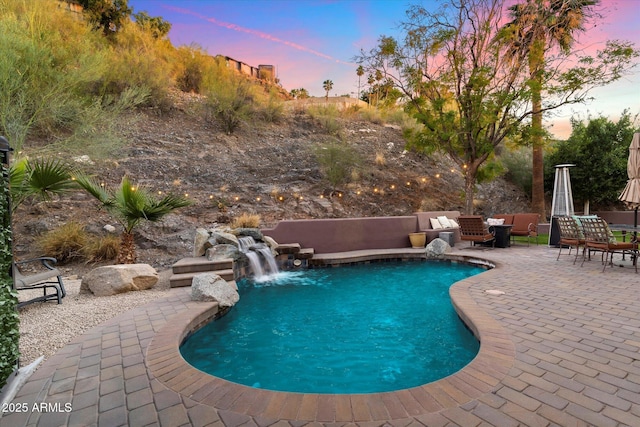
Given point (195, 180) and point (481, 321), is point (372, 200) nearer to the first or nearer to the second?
point (195, 180)

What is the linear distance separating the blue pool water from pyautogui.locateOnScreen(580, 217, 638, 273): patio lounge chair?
3159 millimetres

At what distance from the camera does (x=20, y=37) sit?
22.6 ft

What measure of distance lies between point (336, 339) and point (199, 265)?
3327 millimetres

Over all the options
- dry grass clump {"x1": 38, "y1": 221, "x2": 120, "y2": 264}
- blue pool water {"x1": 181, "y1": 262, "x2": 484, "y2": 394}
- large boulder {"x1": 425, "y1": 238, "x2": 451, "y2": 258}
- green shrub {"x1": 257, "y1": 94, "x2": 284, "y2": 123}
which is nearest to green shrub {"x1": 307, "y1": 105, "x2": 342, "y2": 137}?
green shrub {"x1": 257, "y1": 94, "x2": 284, "y2": 123}

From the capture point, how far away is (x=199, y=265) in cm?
596

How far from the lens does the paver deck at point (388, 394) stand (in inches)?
75.7

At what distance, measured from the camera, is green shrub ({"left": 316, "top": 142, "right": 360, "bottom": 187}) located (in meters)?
13.6

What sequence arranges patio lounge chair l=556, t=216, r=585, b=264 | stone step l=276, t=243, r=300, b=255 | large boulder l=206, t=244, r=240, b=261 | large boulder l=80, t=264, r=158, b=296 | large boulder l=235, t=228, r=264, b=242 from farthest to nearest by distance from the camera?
stone step l=276, t=243, r=300, b=255
large boulder l=235, t=228, r=264, b=242
patio lounge chair l=556, t=216, r=585, b=264
large boulder l=206, t=244, r=240, b=261
large boulder l=80, t=264, r=158, b=296

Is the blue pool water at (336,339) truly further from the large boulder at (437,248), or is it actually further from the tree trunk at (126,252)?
the large boulder at (437,248)

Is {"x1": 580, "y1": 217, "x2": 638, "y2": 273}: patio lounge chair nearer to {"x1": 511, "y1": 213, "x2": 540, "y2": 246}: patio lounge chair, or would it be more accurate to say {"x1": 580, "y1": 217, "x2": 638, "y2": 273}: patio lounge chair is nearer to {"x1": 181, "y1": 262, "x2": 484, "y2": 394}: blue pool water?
{"x1": 181, "y1": 262, "x2": 484, "y2": 394}: blue pool water

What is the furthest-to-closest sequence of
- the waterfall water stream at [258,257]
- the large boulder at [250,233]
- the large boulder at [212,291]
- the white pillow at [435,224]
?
1. the white pillow at [435,224]
2. the large boulder at [250,233]
3. the waterfall water stream at [258,257]
4. the large boulder at [212,291]

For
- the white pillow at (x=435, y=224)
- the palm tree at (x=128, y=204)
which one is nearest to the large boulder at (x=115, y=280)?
the palm tree at (x=128, y=204)

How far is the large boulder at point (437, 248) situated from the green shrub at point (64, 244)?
334 inches

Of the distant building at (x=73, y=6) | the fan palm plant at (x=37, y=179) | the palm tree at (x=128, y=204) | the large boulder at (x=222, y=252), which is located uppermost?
the distant building at (x=73, y=6)
